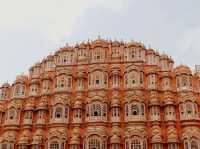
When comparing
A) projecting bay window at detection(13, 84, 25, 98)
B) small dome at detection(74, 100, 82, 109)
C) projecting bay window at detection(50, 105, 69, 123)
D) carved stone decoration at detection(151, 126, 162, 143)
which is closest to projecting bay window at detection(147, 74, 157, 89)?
carved stone decoration at detection(151, 126, 162, 143)

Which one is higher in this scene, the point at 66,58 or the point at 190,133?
the point at 66,58

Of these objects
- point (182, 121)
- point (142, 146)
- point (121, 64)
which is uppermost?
point (121, 64)

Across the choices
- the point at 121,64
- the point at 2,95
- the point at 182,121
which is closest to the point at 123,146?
the point at 182,121

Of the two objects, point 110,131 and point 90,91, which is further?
point 90,91

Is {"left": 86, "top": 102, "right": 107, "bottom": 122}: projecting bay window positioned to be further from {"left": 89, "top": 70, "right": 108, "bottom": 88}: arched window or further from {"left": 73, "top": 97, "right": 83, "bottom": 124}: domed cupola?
{"left": 89, "top": 70, "right": 108, "bottom": 88}: arched window

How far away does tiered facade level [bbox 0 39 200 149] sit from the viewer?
35969 mm

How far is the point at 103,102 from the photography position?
37.8m

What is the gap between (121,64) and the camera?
41.2 metres

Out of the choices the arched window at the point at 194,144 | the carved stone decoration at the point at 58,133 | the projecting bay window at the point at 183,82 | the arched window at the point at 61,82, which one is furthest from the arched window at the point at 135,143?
the arched window at the point at 61,82

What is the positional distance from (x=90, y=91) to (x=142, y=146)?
28.1ft

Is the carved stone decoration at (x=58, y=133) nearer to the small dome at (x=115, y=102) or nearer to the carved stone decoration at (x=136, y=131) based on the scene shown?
the small dome at (x=115, y=102)

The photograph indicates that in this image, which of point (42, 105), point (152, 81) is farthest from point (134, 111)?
point (42, 105)

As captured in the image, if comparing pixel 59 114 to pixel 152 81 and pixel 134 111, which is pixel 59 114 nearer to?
pixel 134 111

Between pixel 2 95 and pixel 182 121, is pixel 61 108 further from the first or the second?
pixel 182 121
